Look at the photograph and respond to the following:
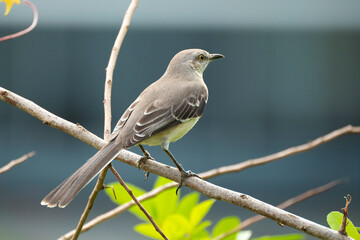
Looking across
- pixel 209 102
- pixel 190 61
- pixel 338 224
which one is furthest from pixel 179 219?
pixel 209 102

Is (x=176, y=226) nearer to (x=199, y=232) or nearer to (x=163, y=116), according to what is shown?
(x=199, y=232)

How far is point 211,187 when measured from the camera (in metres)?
2.91

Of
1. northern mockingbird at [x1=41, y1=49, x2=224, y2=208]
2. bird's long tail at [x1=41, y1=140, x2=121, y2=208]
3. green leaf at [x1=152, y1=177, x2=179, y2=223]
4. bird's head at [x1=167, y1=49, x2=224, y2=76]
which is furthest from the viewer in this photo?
bird's head at [x1=167, y1=49, x2=224, y2=76]

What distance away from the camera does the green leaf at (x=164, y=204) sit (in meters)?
3.25

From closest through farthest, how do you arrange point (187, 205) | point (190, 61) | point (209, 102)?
point (187, 205) → point (190, 61) → point (209, 102)

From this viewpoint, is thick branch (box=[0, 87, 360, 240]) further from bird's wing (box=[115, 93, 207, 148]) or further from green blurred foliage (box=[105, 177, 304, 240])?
bird's wing (box=[115, 93, 207, 148])

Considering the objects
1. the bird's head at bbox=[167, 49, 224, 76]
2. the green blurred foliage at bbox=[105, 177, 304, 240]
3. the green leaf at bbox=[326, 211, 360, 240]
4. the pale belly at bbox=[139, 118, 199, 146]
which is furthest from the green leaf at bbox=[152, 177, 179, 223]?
the bird's head at bbox=[167, 49, 224, 76]

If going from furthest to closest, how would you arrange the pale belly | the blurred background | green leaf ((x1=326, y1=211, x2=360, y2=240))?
the blurred background < the pale belly < green leaf ((x1=326, y1=211, x2=360, y2=240))

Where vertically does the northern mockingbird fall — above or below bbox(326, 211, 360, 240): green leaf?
above

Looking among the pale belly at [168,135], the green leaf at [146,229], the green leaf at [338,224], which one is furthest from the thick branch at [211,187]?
the pale belly at [168,135]

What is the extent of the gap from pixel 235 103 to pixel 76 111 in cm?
444

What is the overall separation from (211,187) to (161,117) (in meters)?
1.25

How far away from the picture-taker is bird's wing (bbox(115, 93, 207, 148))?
3900mm

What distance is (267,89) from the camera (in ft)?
52.9
